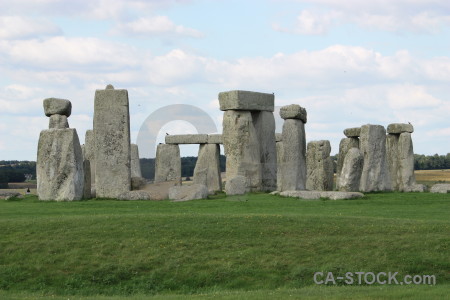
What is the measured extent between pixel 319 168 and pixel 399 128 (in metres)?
4.40

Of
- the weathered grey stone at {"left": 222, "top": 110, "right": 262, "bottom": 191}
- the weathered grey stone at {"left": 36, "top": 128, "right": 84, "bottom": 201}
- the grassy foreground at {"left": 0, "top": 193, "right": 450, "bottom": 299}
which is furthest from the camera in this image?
the weathered grey stone at {"left": 222, "top": 110, "right": 262, "bottom": 191}

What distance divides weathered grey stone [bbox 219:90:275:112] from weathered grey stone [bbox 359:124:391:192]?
394 cm

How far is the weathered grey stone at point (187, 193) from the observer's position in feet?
89.8

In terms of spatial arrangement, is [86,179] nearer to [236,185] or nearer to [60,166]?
[60,166]

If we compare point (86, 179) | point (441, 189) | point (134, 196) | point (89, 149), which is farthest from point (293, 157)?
point (89, 149)

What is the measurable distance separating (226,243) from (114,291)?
2858 millimetres

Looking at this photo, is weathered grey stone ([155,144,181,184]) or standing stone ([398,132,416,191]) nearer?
standing stone ([398,132,416,191])

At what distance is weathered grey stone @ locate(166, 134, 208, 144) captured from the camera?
42688 mm

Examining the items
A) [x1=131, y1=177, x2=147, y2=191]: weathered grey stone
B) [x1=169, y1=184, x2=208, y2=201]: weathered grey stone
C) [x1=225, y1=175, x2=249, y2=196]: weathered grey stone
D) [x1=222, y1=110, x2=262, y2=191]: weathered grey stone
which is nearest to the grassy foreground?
[x1=169, y1=184, x2=208, y2=201]: weathered grey stone

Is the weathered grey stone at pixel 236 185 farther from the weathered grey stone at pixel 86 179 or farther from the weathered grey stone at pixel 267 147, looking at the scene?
the weathered grey stone at pixel 86 179

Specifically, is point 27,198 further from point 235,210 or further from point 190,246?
point 190,246

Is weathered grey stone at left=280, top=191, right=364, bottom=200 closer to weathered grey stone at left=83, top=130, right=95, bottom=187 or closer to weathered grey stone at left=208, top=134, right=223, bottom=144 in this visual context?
weathered grey stone at left=83, top=130, right=95, bottom=187

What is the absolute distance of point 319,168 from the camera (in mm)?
35406

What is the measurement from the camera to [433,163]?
71438mm
